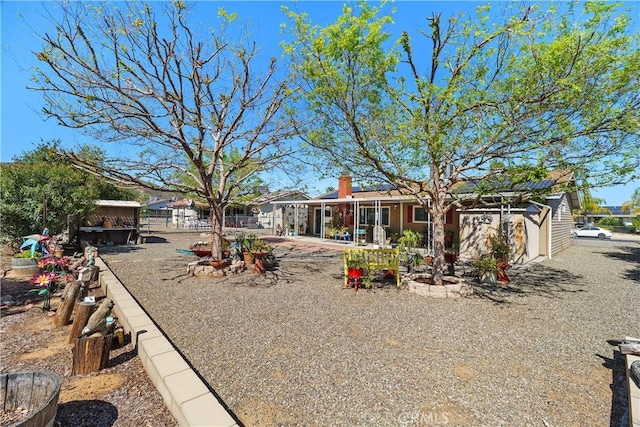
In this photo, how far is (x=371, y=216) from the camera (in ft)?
59.2

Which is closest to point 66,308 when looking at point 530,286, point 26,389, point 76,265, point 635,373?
point 26,389

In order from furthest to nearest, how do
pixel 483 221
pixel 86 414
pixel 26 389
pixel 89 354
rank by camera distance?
pixel 483 221, pixel 89 354, pixel 86 414, pixel 26 389

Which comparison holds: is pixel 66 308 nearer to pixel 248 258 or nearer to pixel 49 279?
pixel 49 279

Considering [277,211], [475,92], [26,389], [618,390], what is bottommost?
[618,390]

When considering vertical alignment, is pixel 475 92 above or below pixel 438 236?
above

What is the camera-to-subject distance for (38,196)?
9.81m

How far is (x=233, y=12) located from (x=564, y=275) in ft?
36.8

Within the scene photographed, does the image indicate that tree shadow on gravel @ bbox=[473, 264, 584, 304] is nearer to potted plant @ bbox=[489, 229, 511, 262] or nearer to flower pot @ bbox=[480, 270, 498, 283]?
flower pot @ bbox=[480, 270, 498, 283]

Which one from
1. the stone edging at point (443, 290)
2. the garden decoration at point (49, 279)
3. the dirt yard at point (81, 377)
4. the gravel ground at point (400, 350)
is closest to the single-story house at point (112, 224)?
the garden decoration at point (49, 279)

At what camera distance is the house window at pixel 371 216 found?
1711cm

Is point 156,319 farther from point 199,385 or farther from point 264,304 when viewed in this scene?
point 199,385

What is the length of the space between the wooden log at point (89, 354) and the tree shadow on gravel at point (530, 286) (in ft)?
21.8

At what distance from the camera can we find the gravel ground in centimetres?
268

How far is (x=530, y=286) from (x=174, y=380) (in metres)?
8.17
